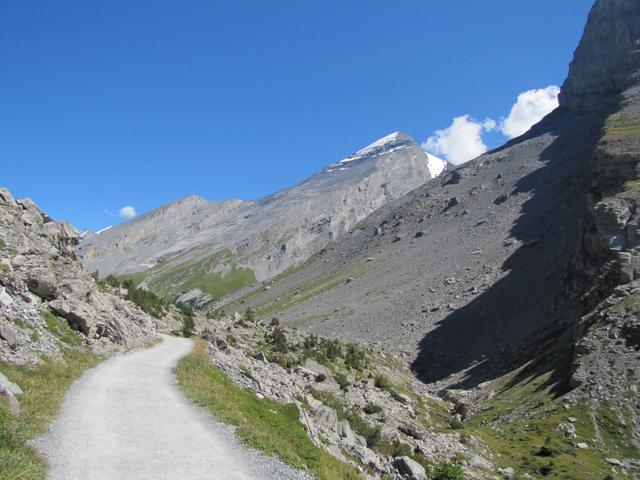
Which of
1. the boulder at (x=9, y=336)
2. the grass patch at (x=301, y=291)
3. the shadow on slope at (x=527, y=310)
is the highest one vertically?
the boulder at (x=9, y=336)

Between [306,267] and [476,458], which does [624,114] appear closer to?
[476,458]

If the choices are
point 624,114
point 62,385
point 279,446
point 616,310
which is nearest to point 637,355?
point 616,310

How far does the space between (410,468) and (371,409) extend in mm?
10692

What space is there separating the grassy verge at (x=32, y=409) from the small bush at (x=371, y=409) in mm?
17211

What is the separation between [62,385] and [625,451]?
3090cm

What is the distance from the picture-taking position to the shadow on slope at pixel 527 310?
176 feet

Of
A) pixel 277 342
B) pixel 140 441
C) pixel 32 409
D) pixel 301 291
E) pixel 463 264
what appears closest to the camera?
pixel 140 441

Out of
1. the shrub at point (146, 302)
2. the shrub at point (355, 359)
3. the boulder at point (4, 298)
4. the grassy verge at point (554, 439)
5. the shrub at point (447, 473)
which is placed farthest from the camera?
the shrub at point (146, 302)

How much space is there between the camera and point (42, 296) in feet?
84.7

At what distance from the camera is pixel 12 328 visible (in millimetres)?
19781

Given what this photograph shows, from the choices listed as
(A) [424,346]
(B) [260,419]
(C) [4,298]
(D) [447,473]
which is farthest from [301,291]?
(B) [260,419]

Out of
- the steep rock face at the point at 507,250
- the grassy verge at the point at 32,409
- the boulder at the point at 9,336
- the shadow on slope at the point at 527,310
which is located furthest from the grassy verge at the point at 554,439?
the boulder at the point at 9,336

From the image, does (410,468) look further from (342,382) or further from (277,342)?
(277,342)

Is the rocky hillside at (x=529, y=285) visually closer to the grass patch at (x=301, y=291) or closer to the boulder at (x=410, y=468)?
the grass patch at (x=301, y=291)
